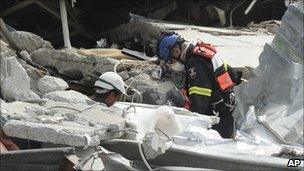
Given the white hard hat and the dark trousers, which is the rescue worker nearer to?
the dark trousers

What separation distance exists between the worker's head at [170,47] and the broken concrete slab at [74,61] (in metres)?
0.75

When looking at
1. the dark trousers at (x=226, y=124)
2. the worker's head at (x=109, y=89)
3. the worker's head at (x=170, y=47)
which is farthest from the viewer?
the worker's head at (x=170, y=47)

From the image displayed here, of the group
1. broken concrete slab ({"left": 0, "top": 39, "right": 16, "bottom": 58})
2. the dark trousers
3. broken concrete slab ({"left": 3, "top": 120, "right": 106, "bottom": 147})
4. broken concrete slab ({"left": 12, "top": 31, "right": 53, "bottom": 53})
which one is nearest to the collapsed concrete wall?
the dark trousers

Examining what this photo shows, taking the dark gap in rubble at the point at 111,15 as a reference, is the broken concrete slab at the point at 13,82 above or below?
above

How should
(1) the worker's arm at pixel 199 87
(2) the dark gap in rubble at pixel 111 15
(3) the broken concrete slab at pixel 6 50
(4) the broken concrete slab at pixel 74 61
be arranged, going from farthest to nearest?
(2) the dark gap in rubble at pixel 111 15 → (4) the broken concrete slab at pixel 74 61 → (3) the broken concrete slab at pixel 6 50 → (1) the worker's arm at pixel 199 87

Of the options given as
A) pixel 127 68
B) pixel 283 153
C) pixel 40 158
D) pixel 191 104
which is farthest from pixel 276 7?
pixel 40 158

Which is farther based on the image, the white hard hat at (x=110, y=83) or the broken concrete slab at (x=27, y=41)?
the broken concrete slab at (x=27, y=41)

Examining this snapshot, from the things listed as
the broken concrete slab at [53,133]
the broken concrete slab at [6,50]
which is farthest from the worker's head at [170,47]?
the broken concrete slab at [53,133]

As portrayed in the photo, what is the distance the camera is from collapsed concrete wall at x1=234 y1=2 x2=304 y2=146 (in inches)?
150

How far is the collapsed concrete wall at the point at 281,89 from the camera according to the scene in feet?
12.5

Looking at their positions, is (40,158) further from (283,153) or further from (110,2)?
(110,2)

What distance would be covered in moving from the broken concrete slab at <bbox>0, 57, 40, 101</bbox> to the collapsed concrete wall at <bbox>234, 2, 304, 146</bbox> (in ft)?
5.29

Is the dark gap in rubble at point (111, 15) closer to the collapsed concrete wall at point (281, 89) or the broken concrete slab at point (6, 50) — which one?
the broken concrete slab at point (6, 50)

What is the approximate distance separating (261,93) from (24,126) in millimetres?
1946
